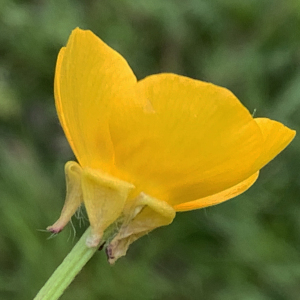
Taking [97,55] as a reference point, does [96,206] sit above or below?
below

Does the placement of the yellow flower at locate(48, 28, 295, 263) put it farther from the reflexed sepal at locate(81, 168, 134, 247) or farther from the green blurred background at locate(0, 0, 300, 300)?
the green blurred background at locate(0, 0, 300, 300)

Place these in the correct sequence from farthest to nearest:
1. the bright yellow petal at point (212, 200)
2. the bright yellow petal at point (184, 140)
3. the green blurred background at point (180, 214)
A: the green blurred background at point (180, 214) → the bright yellow petal at point (212, 200) → the bright yellow petal at point (184, 140)

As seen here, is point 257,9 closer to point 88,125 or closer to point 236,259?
point 236,259

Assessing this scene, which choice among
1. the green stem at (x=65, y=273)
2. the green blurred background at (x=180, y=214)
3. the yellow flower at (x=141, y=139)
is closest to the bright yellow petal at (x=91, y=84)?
the yellow flower at (x=141, y=139)

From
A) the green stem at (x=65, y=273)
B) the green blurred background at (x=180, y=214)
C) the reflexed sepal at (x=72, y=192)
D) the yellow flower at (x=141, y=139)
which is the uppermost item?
the yellow flower at (x=141, y=139)

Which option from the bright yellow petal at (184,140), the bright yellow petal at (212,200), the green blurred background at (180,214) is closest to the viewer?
the bright yellow petal at (184,140)

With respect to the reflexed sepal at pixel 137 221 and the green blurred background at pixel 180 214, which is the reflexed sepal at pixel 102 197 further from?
the green blurred background at pixel 180 214

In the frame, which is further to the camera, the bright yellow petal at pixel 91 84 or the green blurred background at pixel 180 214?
the green blurred background at pixel 180 214

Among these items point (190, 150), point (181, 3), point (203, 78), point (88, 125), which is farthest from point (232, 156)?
point (181, 3)
